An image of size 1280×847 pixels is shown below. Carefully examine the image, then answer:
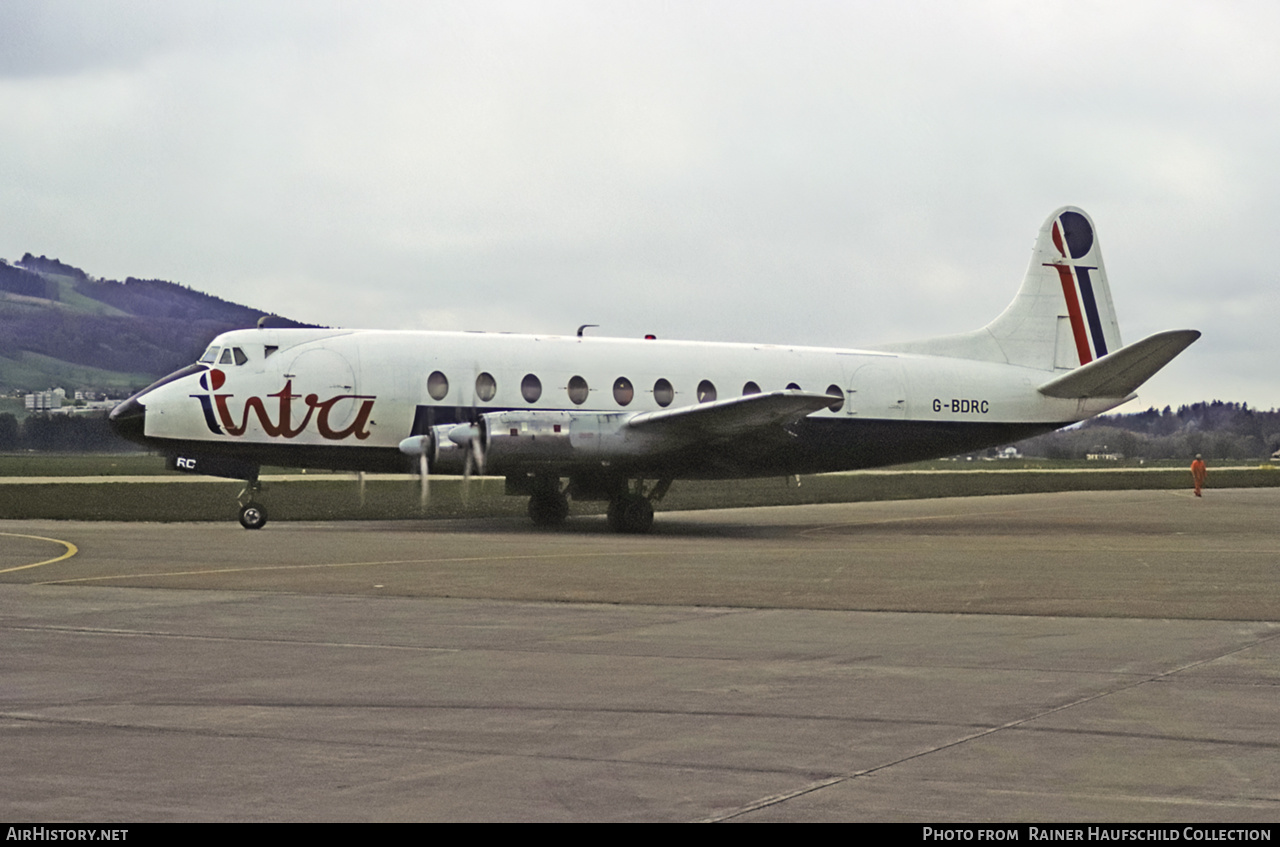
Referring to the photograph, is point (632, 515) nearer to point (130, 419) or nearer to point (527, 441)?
point (527, 441)

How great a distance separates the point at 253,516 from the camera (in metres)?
30.1

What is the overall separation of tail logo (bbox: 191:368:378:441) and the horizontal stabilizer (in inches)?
709

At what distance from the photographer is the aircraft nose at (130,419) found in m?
30.2

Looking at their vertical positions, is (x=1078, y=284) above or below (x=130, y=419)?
above

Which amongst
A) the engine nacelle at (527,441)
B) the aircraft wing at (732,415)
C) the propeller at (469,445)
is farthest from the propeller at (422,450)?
the aircraft wing at (732,415)

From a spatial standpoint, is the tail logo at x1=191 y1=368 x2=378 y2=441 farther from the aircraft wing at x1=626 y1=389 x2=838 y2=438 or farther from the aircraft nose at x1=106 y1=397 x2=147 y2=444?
the aircraft wing at x1=626 y1=389 x2=838 y2=438

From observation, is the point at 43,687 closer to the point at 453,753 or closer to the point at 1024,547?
the point at 453,753

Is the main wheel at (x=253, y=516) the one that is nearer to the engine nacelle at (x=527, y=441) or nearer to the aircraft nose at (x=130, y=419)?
the aircraft nose at (x=130, y=419)

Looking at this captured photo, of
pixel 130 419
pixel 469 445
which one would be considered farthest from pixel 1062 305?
pixel 130 419

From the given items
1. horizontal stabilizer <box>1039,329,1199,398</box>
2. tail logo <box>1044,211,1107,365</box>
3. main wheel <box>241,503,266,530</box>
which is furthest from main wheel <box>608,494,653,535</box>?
tail logo <box>1044,211,1107,365</box>

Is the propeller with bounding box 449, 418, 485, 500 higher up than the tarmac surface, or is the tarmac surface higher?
the propeller with bounding box 449, 418, 485, 500

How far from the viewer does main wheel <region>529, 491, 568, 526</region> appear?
34.4 metres

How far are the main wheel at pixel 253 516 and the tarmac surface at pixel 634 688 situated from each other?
6344mm

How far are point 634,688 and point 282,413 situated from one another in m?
21.2
